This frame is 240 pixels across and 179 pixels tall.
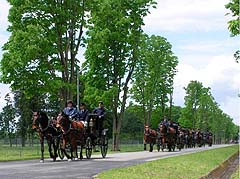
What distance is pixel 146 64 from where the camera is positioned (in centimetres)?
6950

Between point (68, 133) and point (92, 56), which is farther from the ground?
point (92, 56)

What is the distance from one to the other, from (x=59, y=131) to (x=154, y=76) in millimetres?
48406

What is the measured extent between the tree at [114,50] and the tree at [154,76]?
1446 cm

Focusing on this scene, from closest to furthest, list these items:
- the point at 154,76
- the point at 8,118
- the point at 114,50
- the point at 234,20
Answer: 1. the point at 234,20
2. the point at 114,50
3. the point at 154,76
4. the point at 8,118

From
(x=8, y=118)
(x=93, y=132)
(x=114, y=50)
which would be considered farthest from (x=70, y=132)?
(x=8, y=118)

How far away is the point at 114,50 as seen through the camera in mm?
53875

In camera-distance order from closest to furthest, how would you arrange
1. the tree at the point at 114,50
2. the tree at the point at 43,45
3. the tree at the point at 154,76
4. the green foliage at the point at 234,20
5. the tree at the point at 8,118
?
the green foliage at the point at 234,20 < the tree at the point at 43,45 < the tree at the point at 114,50 < the tree at the point at 154,76 < the tree at the point at 8,118

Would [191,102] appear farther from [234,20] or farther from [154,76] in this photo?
[234,20]

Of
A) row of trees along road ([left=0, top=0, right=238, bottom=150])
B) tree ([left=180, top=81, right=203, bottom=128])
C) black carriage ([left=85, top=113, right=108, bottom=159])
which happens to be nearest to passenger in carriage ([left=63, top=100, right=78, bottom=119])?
black carriage ([left=85, top=113, right=108, bottom=159])

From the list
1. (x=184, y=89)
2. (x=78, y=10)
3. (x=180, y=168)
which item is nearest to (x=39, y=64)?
(x=78, y=10)

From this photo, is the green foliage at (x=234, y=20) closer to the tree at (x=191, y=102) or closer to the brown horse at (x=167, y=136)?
the brown horse at (x=167, y=136)

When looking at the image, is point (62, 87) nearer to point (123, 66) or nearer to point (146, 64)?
point (123, 66)

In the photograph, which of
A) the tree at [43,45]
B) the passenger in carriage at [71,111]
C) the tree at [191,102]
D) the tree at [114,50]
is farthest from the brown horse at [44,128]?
the tree at [191,102]

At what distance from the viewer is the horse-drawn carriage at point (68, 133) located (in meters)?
23.0
